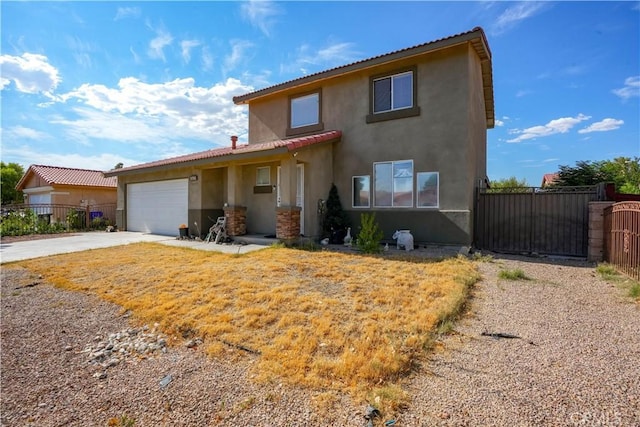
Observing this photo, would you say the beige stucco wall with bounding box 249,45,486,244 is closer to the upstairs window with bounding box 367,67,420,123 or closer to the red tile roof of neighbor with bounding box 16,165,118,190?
the upstairs window with bounding box 367,67,420,123

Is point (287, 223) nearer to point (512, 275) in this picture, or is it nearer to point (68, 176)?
point (512, 275)

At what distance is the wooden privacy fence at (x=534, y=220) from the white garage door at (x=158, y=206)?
11595 mm

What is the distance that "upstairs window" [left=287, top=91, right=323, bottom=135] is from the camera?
38.9 ft

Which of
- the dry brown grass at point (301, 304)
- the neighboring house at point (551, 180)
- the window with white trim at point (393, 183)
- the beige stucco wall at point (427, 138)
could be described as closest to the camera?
the dry brown grass at point (301, 304)

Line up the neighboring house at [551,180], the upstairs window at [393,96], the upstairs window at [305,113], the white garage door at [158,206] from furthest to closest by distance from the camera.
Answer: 1. the neighboring house at [551,180]
2. the white garage door at [158,206]
3. the upstairs window at [305,113]
4. the upstairs window at [393,96]

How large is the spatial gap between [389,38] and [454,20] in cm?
220

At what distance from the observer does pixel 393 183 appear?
33.7 ft

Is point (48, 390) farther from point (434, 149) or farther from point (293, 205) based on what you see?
point (434, 149)

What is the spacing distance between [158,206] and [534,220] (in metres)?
15.2

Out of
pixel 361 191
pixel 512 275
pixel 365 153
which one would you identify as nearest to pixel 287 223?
pixel 361 191

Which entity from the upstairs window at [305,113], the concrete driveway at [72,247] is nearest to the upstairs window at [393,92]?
the upstairs window at [305,113]

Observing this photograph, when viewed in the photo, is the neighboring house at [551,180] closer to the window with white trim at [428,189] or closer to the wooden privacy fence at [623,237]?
the wooden privacy fence at [623,237]

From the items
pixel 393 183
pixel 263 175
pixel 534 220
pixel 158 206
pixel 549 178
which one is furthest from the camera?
pixel 549 178

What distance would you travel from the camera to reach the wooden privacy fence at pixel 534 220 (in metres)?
8.76
